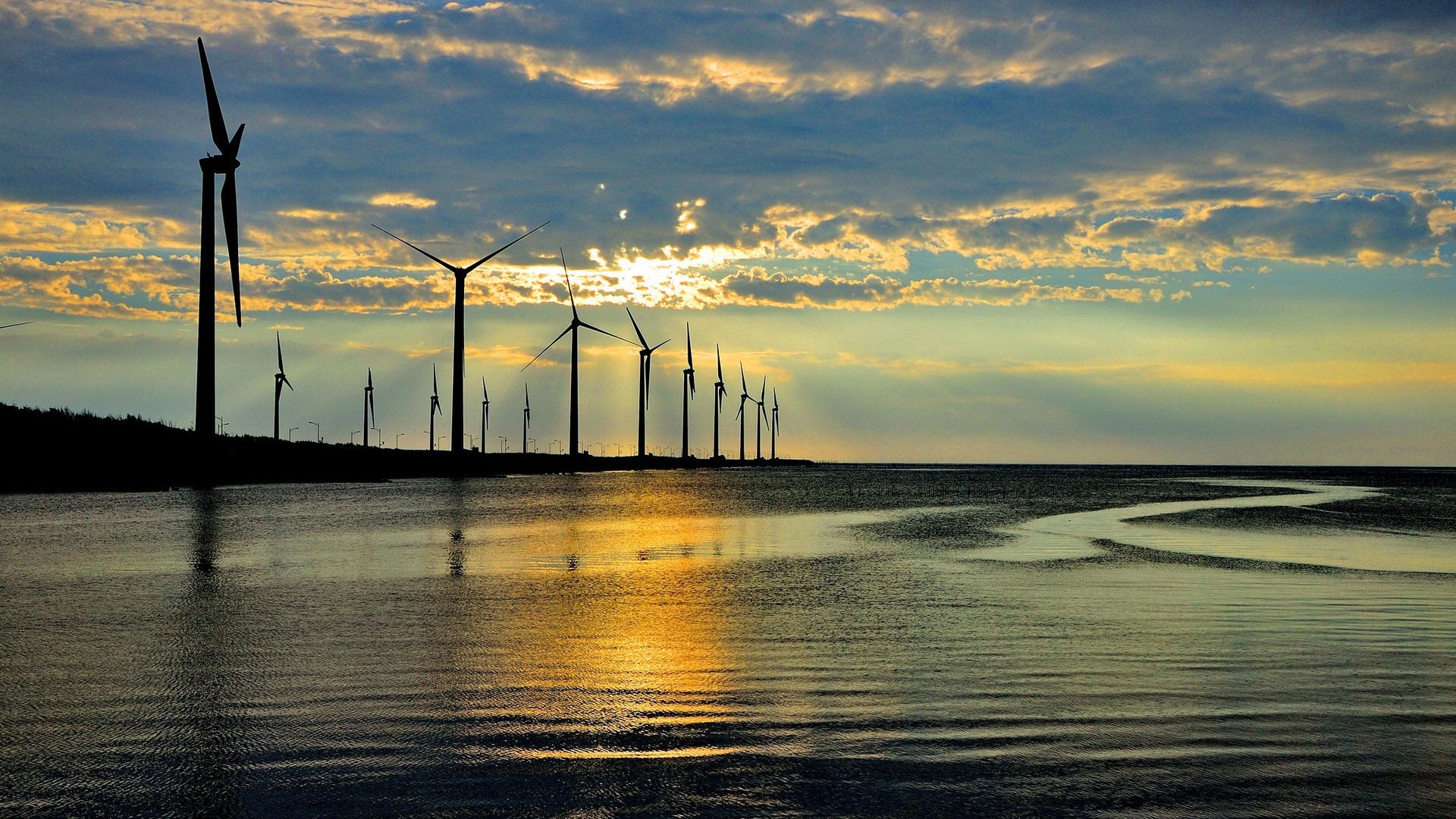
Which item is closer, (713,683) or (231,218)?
(713,683)

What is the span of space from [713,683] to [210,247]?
60.2m

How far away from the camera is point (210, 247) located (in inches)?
2537

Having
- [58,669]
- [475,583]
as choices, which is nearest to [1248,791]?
[58,669]

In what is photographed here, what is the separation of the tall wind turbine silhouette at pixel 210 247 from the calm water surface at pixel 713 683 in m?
35.3

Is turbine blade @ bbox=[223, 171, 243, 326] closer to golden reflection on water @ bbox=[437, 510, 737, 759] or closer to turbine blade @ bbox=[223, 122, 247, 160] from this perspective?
turbine blade @ bbox=[223, 122, 247, 160]

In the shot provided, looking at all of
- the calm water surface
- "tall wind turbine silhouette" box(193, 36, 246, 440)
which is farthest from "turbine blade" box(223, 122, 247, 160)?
the calm water surface

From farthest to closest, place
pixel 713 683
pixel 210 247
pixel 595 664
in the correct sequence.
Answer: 1. pixel 210 247
2. pixel 595 664
3. pixel 713 683

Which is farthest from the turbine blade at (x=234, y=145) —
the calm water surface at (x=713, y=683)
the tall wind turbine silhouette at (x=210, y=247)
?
the calm water surface at (x=713, y=683)

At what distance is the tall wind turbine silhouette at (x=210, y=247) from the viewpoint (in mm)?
63000

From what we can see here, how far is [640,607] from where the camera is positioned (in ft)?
60.5

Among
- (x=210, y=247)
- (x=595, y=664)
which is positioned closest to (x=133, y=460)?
(x=210, y=247)

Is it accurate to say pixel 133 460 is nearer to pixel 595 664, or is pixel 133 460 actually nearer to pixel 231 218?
pixel 231 218

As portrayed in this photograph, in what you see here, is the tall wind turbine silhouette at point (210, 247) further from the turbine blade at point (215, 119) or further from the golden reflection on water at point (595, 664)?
the golden reflection on water at point (595, 664)

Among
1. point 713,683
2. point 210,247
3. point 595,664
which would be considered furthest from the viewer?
point 210,247
